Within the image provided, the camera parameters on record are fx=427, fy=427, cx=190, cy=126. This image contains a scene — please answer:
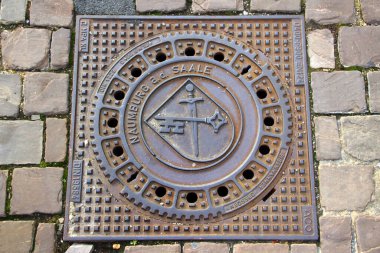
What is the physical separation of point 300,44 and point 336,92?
0.46m

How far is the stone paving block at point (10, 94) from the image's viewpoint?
3174 millimetres

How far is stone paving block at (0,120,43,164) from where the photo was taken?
3.08 m

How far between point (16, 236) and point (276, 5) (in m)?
2.58

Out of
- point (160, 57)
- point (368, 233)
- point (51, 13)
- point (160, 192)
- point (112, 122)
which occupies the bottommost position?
point (368, 233)

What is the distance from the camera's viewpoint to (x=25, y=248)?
291cm

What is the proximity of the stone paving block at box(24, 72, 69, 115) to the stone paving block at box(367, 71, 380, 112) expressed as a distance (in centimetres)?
Answer: 228

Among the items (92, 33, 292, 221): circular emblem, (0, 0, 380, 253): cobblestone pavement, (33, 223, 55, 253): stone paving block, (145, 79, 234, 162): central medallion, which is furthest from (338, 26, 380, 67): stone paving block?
(33, 223, 55, 253): stone paving block

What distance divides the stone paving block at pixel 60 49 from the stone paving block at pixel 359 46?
6.93 ft

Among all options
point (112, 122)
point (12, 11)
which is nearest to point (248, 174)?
point (112, 122)

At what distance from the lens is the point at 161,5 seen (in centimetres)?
339

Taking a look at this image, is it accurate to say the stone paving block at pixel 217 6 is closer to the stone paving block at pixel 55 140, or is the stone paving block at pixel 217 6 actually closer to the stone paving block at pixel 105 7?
the stone paving block at pixel 105 7

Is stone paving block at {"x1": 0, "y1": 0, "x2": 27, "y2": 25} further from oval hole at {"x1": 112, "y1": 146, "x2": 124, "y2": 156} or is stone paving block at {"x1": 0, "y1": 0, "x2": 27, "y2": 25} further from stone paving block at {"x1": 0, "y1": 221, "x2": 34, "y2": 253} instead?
stone paving block at {"x1": 0, "y1": 221, "x2": 34, "y2": 253}

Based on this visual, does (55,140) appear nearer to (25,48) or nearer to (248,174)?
(25,48)

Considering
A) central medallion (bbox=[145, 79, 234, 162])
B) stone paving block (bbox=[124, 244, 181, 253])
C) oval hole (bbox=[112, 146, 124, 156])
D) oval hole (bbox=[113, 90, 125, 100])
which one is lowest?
stone paving block (bbox=[124, 244, 181, 253])
